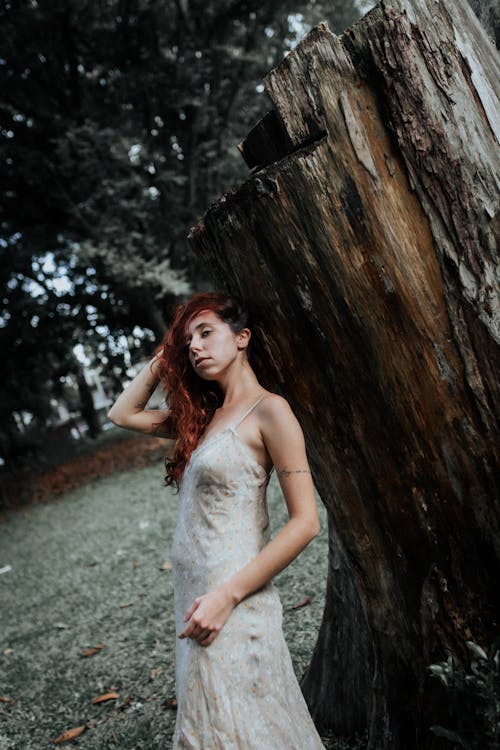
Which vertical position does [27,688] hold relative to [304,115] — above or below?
below

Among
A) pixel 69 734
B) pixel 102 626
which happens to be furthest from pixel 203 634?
pixel 102 626

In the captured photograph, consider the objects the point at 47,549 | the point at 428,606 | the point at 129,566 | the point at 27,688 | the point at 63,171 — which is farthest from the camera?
the point at 63,171

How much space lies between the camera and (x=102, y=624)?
5.72 m

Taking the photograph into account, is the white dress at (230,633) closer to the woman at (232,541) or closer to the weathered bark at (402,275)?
the woman at (232,541)

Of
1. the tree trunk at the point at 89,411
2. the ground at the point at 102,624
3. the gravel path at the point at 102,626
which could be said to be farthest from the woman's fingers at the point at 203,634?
the tree trunk at the point at 89,411

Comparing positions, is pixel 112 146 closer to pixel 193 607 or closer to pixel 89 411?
pixel 193 607

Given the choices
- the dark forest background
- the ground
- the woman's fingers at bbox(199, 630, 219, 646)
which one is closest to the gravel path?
the ground

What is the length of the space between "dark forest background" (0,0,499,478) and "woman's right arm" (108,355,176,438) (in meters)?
10.4

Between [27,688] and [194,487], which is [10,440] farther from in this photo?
[194,487]

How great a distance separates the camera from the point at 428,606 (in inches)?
78.4

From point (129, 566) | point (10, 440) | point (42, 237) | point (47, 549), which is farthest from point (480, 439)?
point (10, 440)

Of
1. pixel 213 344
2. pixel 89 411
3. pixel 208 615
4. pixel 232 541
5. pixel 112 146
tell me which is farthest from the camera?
pixel 89 411

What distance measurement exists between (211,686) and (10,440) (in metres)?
17.4

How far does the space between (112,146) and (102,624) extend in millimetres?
9582
